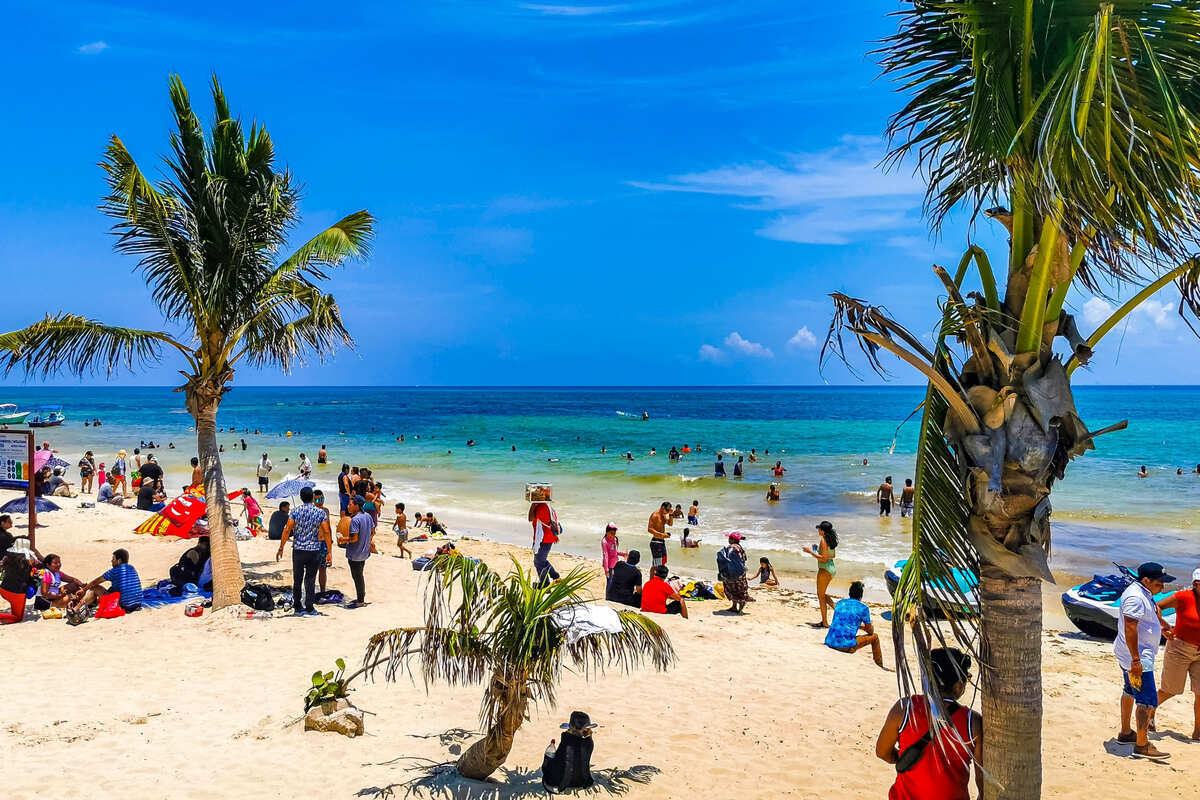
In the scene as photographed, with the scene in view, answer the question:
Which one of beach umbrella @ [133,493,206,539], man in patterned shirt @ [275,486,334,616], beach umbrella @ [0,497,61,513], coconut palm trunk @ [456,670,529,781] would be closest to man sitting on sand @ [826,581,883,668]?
coconut palm trunk @ [456,670,529,781]

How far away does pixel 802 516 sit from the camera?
24375mm

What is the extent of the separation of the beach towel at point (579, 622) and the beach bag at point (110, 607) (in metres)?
7.71

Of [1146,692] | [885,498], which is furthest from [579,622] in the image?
[885,498]

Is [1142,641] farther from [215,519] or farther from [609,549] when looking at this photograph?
[215,519]

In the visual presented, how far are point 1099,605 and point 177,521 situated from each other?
1580 cm

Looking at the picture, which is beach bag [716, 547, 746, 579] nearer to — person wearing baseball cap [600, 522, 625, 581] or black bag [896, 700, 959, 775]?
person wearing baseball cap [600, 522, 625, 581]

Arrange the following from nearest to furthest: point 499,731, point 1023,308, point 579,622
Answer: point 1023,308
point 579,622
point 499,731

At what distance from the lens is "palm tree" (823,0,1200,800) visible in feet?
11.2

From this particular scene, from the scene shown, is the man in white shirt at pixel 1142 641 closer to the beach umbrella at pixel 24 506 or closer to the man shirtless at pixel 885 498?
the man shirtless at pixel 885 498

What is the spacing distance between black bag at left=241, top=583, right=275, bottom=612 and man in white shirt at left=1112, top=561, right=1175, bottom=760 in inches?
376

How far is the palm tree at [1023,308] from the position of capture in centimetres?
343

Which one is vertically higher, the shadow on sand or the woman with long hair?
the woman with long hair

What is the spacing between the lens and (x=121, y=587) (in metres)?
10.4

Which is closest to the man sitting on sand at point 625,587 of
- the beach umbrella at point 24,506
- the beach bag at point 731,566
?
the beach bag at point 731,566
